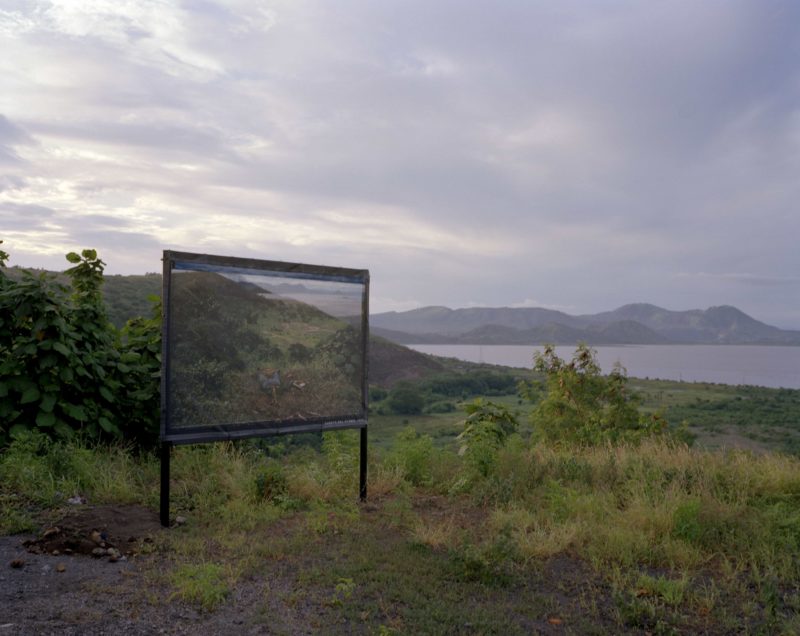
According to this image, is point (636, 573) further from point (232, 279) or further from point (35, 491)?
point (35, 491)

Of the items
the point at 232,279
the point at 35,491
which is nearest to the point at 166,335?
the point at 232,279

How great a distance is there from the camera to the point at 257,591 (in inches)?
161

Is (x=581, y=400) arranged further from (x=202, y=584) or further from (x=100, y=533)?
(x=202, y=584)

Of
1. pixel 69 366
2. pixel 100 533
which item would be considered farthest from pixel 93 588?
pixel 69 366

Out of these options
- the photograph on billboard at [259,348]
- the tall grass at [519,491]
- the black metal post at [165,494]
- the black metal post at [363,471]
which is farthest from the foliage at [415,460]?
the black metal post at [165,494]

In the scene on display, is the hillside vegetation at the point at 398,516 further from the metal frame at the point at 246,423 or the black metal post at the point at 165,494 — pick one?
the metal frame at the point at 246,423

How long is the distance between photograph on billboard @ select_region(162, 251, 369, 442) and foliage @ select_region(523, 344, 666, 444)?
9.84m

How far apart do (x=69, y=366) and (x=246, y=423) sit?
2.61m

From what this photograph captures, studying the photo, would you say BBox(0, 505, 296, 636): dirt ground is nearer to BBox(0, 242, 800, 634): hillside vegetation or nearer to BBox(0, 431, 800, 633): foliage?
BBox(0, 242, 800, 634): hillside vegetation

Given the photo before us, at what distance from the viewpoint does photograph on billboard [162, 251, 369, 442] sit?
5441mm

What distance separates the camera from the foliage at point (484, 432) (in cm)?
722

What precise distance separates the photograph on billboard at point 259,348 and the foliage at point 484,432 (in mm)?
1537

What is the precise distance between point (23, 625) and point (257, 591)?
1.34 metres

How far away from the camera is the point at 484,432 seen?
7.97m
